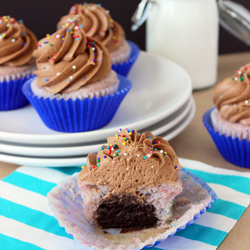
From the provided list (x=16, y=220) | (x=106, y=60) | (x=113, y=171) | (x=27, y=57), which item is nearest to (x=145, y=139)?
(x=113, y=171)

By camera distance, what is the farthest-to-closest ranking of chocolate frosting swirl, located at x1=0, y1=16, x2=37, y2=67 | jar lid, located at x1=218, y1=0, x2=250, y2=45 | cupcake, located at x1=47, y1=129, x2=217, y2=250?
jar lid, located at x1=218, y1=0, x2=250, y2=45, chocolate frosting swirl, located at x1=0, y1=16, x2=37, y2=67, cupcake, located at x1=47, y1=129, x2=217, y2=250

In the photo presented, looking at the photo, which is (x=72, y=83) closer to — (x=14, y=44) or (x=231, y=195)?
(x=14, y=44)

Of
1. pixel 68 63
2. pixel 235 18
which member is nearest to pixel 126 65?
pixel 68 63

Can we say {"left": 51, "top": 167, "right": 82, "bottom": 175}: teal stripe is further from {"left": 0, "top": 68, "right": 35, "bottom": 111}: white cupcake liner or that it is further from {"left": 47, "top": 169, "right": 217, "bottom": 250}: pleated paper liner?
{"left": 0, "top": 68, "right": 35, "bottom": 111}: white cupcake liner

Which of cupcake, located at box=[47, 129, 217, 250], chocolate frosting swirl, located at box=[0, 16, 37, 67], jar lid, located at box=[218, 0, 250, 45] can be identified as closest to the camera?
cupcake, located at box=[47, 129, 217, 250]

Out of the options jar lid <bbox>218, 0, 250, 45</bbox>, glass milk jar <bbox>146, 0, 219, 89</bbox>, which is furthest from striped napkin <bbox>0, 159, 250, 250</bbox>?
jar lid <bbox>218, 0, 250, 45</bbox>

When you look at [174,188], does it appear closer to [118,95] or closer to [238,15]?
[118,95]

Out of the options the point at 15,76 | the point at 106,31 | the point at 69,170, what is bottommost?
the point at 69,170

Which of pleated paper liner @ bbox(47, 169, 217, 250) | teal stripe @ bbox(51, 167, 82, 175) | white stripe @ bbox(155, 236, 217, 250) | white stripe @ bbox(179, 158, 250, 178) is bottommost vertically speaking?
teal stripe @ bbox(51, 167, 82, 175)

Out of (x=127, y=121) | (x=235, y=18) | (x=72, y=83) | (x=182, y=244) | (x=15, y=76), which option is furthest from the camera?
(x=235, y=18)
